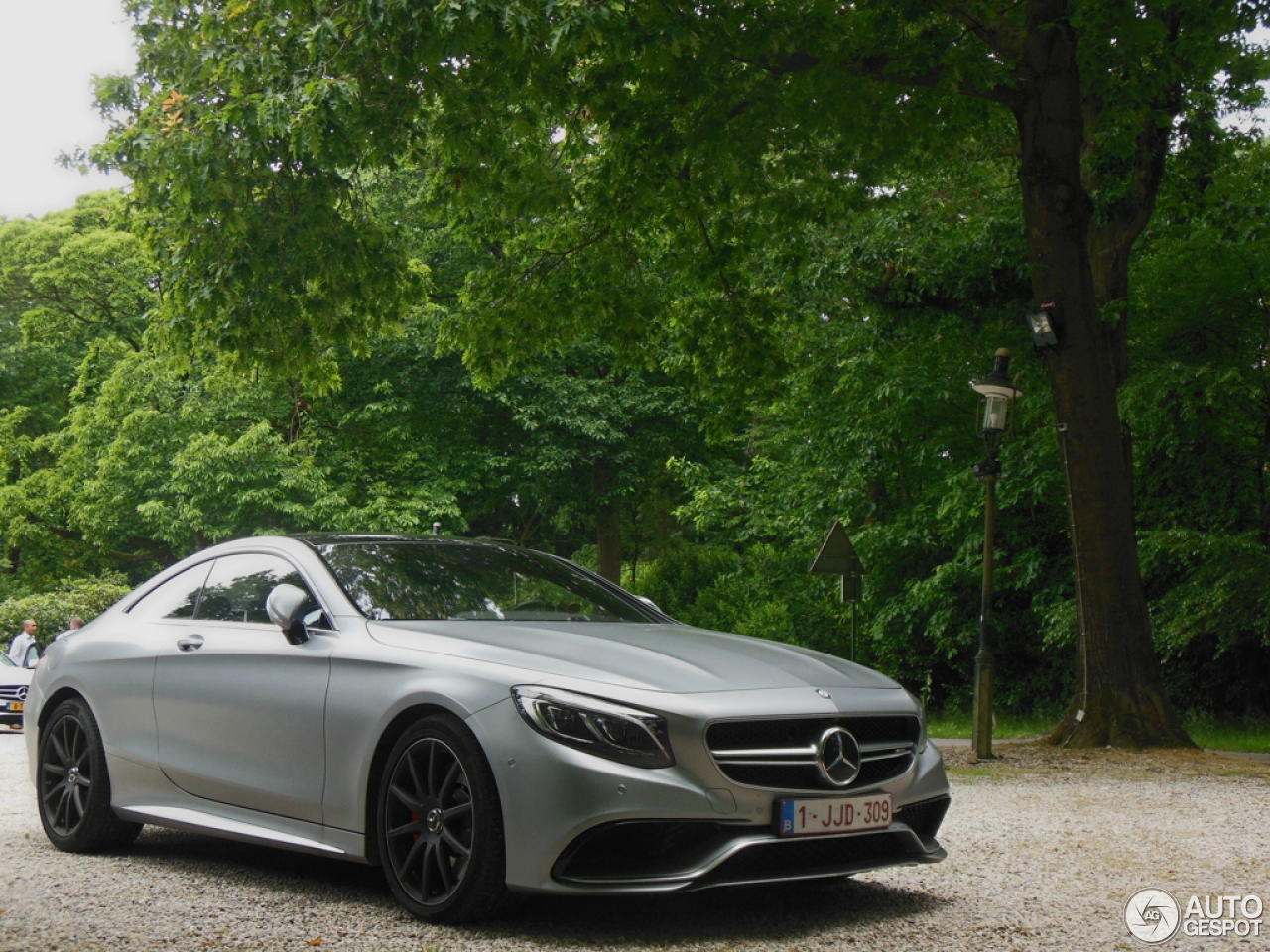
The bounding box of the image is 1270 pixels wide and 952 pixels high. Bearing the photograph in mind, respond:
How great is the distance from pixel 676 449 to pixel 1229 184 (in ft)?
63.5

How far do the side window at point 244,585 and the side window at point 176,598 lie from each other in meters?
0.09

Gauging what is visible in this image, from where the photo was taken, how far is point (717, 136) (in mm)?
13742

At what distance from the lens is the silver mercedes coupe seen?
455 cm

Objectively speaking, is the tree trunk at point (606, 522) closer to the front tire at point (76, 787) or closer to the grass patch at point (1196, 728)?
the grass patch at point (1196, 728)

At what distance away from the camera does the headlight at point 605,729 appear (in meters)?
4.55

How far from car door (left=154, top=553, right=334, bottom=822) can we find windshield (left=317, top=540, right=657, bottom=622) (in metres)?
0.23

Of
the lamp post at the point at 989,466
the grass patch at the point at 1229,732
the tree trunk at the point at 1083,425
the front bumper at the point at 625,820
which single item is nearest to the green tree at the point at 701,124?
the tree trunk at the point at 1083,425

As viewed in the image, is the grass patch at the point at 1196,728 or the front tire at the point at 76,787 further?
the grass patch at the point at 1196,728

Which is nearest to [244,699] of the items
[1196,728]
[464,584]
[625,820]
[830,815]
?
[464,584]

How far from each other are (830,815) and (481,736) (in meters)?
1.22

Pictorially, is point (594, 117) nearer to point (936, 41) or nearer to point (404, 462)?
point (936, 41)

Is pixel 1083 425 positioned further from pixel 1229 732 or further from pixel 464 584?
pixel 464 584

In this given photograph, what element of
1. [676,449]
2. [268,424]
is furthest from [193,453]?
[676,449]

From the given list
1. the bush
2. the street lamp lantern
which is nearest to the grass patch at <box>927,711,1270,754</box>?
the street lamp lantern
